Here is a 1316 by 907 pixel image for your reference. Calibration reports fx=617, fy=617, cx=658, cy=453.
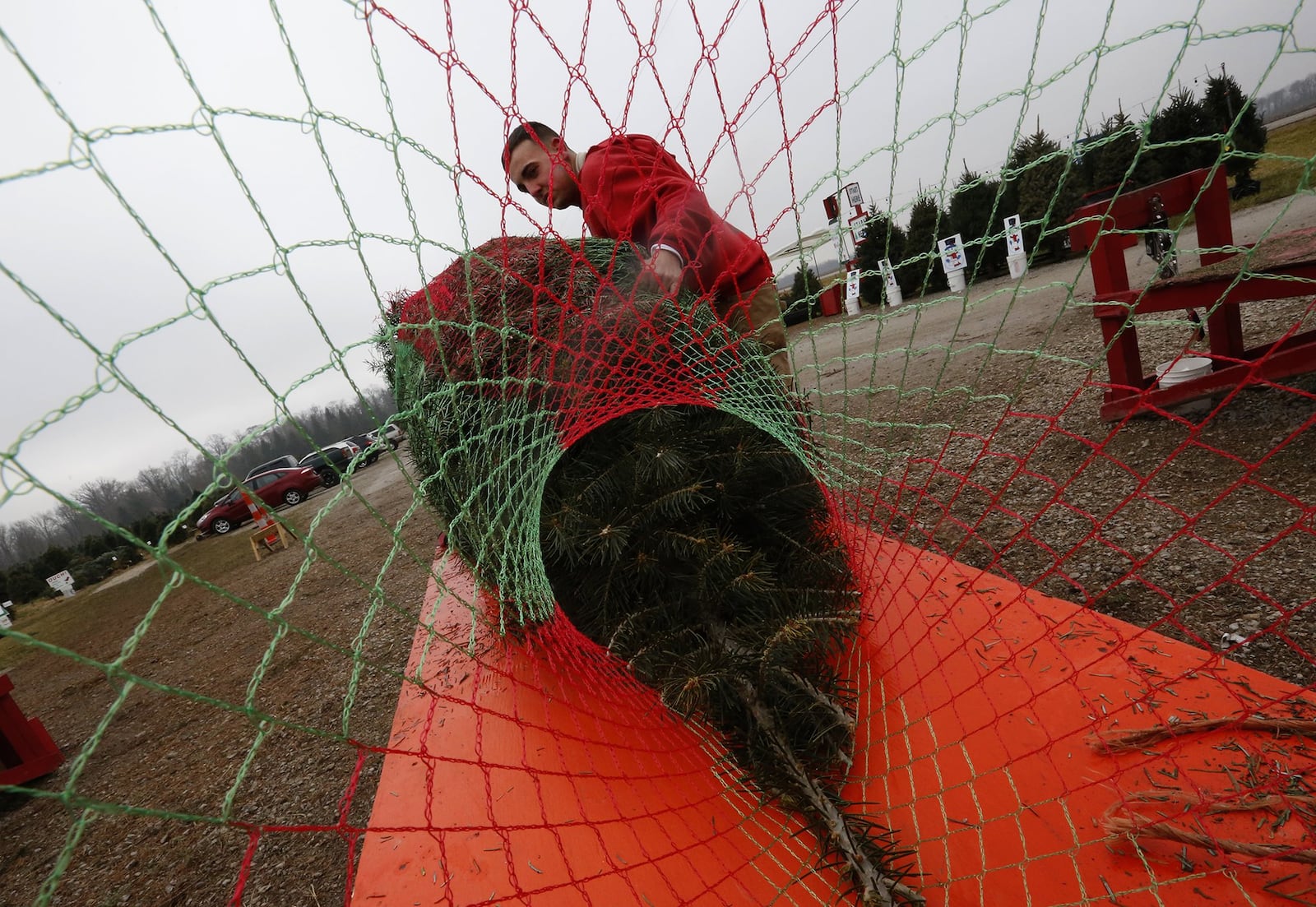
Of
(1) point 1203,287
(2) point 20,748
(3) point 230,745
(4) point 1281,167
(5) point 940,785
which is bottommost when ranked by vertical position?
(3) point 230,745

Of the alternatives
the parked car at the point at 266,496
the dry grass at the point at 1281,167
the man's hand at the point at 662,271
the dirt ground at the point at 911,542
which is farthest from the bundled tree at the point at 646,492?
the parked car at the point at 266,496

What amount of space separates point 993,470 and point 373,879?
341 cm

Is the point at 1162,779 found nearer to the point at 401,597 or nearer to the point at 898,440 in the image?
the point at 898,440

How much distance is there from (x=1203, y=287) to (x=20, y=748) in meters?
6.81

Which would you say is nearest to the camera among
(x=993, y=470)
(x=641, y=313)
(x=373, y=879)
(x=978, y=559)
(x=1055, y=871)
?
(x=1055, y=871)

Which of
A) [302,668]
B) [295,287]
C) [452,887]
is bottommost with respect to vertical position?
[302,668]

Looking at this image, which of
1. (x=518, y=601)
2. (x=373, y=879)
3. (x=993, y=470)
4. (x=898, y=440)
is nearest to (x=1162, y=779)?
(x=518, y=601)

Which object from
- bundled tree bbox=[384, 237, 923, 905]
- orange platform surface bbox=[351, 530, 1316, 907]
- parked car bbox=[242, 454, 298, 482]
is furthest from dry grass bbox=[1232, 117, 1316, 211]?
parked car bbox=[242, 454, 298, 482]

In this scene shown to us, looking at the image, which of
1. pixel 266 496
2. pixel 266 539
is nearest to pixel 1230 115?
pixel 266 539

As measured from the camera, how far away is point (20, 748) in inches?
148

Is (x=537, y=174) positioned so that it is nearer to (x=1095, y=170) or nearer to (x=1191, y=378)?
(x=1191, y=378)

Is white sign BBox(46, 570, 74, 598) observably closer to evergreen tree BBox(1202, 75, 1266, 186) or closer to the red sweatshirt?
the red sweatshirt

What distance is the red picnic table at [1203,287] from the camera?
2.34 metres

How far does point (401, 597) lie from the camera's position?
4.91 meters
